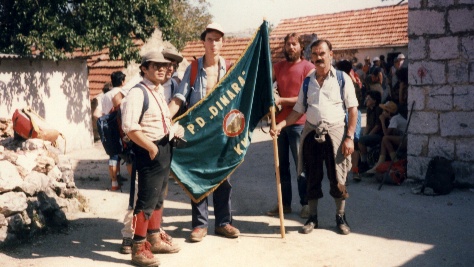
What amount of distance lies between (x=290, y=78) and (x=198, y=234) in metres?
2.20

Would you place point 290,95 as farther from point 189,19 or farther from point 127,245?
point 189,19

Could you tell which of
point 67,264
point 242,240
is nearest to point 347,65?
point 242,240

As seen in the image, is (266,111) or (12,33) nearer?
(266,111)

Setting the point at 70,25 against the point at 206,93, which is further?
the point at 70,25

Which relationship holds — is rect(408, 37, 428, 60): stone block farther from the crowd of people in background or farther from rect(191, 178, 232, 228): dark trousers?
rect(191, 178, 232, 228): dark trousers

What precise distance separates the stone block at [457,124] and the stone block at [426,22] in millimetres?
1261

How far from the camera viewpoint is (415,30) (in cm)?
815

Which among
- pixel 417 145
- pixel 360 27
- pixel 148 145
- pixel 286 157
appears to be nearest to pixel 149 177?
pixel 148 145

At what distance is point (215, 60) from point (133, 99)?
122cm

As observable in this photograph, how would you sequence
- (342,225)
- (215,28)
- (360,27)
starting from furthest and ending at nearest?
(360,27) < (342,225) < (215,28)

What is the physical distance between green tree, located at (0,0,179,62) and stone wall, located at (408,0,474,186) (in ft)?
27.1

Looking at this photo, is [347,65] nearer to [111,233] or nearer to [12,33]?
[111,233]

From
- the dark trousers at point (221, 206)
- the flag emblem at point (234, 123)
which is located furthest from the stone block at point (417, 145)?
the dark trousers at point (221, 206)

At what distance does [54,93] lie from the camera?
13.6 m
